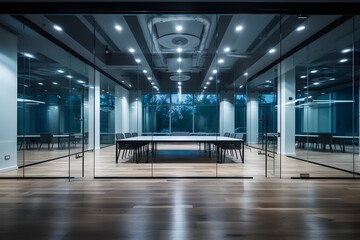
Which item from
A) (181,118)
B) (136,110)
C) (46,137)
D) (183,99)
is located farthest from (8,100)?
(181,118)

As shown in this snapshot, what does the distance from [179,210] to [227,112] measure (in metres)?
3.77

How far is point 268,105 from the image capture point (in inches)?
170

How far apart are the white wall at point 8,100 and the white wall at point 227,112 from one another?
4.93m

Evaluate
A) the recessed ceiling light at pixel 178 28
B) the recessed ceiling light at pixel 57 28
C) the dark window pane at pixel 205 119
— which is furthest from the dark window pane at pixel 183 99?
the recessed ceiling light at pixel 57 28

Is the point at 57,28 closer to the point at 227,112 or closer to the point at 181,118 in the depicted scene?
the point at 181,118

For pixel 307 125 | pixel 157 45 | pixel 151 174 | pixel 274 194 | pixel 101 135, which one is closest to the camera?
pixel 274 194

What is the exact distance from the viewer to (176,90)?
460 centimetres

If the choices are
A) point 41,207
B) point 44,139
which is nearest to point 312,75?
point 41,207

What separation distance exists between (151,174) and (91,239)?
79.5 inches

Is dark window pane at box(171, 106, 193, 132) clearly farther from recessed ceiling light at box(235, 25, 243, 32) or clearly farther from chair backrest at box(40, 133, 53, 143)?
chair backrest at box(40, 133, 53, 143)

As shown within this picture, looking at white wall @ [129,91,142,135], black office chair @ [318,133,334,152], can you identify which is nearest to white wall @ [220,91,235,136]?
white wall @ [129,91,142,135]

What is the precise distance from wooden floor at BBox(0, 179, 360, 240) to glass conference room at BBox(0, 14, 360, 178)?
63 cm

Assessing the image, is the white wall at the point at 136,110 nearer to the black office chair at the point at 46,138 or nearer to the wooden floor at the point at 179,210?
the wooden floor at the point at 179,210

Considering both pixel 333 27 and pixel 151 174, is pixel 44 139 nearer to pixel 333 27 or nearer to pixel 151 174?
pixel 151 174
